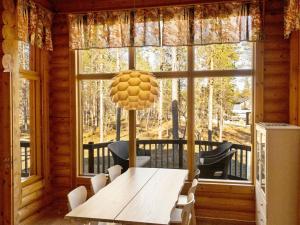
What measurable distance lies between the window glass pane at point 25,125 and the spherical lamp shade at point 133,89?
1804mm

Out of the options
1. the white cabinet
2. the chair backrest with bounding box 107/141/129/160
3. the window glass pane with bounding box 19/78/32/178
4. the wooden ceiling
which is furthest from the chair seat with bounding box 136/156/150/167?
the wooden ceiling

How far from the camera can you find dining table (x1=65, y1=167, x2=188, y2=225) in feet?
7.31

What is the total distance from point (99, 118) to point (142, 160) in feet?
3.09

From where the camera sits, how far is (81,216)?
2.25 m

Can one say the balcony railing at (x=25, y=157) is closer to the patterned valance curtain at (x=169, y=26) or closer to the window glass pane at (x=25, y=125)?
the window glass pane at (x=25, y=125)

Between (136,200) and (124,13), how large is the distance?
275cm

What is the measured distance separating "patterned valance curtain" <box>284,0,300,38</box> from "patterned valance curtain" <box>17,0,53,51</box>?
3204 millimetres

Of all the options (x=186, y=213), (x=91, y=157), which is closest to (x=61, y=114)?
(x=91, y=157)

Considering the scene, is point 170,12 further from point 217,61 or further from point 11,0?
point 11,0

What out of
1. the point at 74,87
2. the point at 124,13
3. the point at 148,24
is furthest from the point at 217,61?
the point at 74,87

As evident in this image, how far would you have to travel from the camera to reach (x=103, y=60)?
453 centimetres

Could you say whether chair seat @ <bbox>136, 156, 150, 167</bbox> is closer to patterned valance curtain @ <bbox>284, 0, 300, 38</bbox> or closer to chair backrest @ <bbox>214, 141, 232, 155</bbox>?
chair backrest @ <bbox>214, 141, 232, 155</bbox>

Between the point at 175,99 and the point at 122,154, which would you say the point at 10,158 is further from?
the point at 175,99

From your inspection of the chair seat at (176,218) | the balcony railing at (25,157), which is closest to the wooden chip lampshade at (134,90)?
the chair seat at (176,218)
